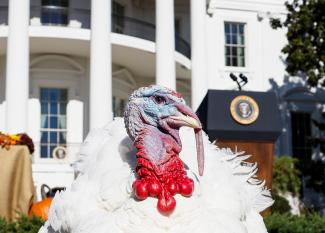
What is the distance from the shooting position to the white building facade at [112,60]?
A: 1794 centimetres

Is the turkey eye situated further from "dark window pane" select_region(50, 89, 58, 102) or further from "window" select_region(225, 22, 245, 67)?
"window" select_region(225, 22, 245, 67)

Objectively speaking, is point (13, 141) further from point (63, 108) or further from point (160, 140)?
point (63, 108)

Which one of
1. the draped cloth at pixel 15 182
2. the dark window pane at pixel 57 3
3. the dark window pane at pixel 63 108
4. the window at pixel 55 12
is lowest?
the draped cloth at pixel 15 182

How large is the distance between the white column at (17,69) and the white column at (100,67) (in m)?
1.82

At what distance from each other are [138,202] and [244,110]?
5979 mm

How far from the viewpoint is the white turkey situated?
314 cm

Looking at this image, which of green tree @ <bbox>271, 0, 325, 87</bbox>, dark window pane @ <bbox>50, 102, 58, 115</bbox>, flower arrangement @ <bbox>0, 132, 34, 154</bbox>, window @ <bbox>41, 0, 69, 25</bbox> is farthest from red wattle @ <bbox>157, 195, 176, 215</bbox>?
window @ <bbox>41, 0, 69, 25</bbox>

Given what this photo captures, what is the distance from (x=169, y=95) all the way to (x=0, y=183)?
517 centimetres

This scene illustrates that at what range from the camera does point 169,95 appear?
3.39 m

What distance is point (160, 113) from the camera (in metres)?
3.36

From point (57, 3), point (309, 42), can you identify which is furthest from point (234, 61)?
point (57, 3)

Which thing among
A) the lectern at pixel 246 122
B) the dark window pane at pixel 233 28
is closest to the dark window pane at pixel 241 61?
the dark window pane at pixel 233 28

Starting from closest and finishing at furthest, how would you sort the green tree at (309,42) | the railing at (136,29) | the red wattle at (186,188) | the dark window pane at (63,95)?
the red wattle at (186,188)
the green tree at (309,42)
the dark window pane at (63,95)
the railing at (136,29)

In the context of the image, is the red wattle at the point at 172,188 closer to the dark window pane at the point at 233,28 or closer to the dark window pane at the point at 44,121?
the dark window pane at the point at 44,121
